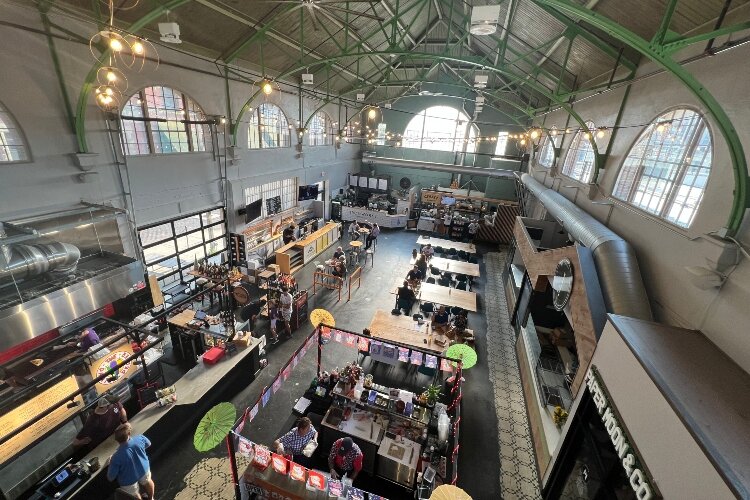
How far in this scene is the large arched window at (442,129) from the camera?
2573 centimetres

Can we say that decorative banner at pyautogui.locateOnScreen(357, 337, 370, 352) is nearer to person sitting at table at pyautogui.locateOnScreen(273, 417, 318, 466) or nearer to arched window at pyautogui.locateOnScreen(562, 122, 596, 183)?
person sitting at table at pyautogui.locateOnScreen(273, 417, 318, 466)

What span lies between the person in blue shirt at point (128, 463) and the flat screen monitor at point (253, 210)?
1002 centimetres

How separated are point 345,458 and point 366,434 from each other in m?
0.93

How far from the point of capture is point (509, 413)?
8.17m

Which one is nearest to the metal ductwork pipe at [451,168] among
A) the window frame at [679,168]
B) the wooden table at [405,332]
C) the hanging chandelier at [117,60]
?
the window frame at [679,168]

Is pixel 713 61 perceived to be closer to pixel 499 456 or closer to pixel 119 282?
pixel 499 456

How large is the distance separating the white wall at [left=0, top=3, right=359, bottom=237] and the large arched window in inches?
622

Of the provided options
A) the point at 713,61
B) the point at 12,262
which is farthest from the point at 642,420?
the point at 12,262

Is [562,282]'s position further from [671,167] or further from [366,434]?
[366,434]

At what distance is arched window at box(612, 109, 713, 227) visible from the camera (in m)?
5.63

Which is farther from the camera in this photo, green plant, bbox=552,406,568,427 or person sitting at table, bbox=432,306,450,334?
person sitting at table, bbox=432,306,450,334

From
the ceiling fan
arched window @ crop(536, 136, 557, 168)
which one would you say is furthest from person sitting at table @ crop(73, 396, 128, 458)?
arched window @ crop(536, 136, 557, 168)

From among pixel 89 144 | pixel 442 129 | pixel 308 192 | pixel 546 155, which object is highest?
pixel 442 129

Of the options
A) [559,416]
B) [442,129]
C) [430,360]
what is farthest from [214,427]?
[442,129]
